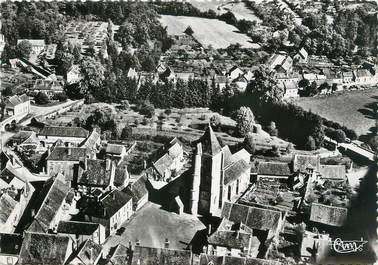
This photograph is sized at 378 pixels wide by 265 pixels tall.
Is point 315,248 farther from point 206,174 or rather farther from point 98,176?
point 98,176

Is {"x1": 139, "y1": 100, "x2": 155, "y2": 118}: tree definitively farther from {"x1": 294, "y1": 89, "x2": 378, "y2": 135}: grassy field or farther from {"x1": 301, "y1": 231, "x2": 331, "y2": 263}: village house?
{"x1": 301, "y1": 231, "x2": 331, "y2": 263}: village house

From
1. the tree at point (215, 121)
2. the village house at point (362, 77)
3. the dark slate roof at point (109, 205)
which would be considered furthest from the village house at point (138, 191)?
the village house at point (362, 77)

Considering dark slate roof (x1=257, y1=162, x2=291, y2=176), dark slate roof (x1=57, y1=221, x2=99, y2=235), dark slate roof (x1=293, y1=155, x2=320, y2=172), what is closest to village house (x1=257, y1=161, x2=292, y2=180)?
dark slate roof (x1=257, y1=162, x2=291, y2=176)

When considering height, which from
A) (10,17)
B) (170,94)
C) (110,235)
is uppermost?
(10,17)

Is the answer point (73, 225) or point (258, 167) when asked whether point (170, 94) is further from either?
point (73, 225)

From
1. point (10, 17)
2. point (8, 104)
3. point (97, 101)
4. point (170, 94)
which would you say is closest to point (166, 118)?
point (170, 94)

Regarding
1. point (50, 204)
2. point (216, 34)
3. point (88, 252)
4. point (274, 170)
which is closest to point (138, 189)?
point (50, 204)
